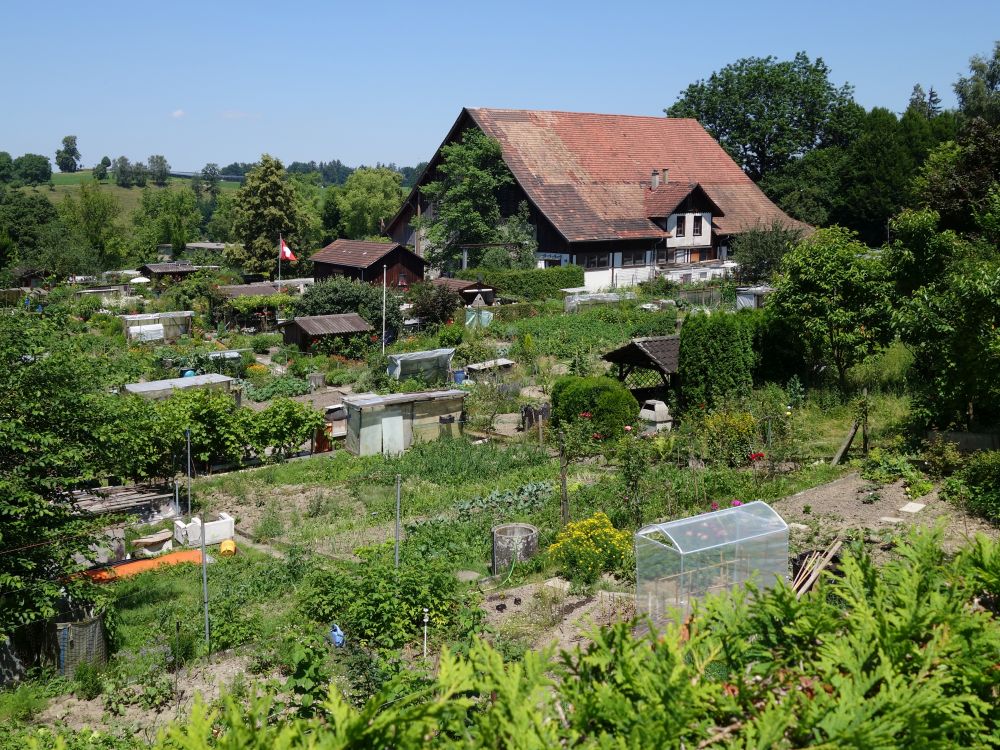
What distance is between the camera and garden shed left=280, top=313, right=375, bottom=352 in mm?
31016

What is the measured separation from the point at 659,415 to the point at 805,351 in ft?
15.1

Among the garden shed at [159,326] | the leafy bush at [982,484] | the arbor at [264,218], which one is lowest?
the leafy bush at [982,484]

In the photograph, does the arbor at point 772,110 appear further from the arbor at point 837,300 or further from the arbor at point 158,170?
the arbor at point 158,170

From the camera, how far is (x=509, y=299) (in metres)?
36.2

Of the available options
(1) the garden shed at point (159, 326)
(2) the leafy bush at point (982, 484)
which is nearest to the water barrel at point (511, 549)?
(2) the leafy bush at point (982, 484)

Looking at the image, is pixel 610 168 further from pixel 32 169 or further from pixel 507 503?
pixel 32 169

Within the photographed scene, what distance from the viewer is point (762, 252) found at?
3862 cm

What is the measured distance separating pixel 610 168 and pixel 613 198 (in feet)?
8.81

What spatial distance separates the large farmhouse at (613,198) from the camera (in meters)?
41.2

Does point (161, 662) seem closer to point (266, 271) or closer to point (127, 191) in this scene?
point (266, 271)

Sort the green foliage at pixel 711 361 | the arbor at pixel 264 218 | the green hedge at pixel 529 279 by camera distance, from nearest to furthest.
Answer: the green foliage at pixel 711 361, the green hedge at pixel 529 279, the arbor at pixel 264 218

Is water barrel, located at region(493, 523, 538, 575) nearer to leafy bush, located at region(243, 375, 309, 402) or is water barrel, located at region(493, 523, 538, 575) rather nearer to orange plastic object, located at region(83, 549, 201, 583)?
orange plastic object, located at region(83, 549, 201, 583)

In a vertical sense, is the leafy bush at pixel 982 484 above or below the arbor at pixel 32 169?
below

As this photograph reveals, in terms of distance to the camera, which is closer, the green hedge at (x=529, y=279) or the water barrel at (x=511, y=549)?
the water barrel at (x=511, y=549)
